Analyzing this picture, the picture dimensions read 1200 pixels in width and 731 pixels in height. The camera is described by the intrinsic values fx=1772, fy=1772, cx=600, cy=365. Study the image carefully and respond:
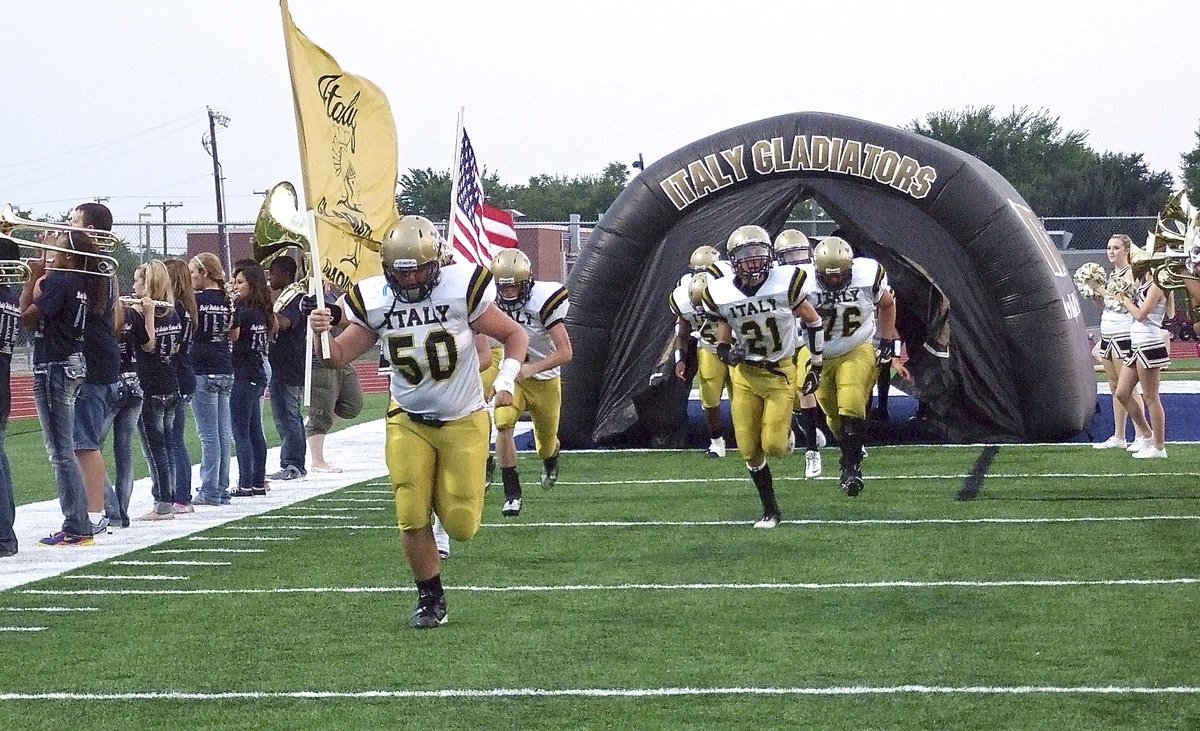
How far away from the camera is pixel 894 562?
8172 mm

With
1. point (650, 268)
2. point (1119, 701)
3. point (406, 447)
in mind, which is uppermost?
point (650, 268)

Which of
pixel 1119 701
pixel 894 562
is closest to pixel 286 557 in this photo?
pixel 894 562

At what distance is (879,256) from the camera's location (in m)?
15.6

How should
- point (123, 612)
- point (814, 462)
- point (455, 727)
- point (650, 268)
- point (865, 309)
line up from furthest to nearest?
1. point (650, 268)
2. point (814, 462)
3. point (865, 309)
4. point (123, 612)
5. point (455, 727)

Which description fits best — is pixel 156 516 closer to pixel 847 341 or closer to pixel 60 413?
pixel 60 413

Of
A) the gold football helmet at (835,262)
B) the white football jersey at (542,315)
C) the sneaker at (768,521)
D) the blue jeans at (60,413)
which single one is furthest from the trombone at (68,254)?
the gold football helmet at (835,262)

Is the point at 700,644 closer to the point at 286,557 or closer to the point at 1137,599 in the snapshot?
the point at 1137,599

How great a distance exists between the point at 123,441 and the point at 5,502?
1.19 meters

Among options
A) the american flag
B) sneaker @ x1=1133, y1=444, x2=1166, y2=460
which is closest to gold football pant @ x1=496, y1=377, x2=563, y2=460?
the american flag

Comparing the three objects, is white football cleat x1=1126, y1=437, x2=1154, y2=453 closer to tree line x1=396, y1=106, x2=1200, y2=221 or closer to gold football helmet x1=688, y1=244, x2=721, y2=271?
gold football helmet x1=688, y1=244, x2=721, y2=271

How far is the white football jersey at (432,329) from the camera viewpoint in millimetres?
6801

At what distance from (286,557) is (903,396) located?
14203 mm

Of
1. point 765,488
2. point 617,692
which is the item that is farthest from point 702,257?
point 617,692

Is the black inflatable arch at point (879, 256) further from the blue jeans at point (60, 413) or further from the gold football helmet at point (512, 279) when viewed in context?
the blue jeans at point (60, 413)
